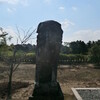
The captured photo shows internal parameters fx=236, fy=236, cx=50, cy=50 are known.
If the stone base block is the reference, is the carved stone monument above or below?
above

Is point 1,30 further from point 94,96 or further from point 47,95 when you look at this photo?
point 47,95

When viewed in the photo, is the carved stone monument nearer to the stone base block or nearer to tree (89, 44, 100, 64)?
the stone base block

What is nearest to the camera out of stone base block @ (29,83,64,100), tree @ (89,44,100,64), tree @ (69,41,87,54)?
stone base block @ (29,83,64,100)

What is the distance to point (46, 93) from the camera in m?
6.45

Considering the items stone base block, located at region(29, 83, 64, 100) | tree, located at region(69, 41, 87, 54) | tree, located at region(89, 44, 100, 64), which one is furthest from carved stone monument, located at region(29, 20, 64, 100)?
tree, located at region(69, 41, 87, 54)

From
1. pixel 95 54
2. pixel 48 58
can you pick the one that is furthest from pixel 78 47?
pixel 48 58

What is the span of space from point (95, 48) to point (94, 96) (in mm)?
24372

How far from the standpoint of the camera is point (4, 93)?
13203mm

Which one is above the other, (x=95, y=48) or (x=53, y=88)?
(x=95, y=48)

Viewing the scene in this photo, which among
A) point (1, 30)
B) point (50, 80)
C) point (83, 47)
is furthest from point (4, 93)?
point (83, 47)

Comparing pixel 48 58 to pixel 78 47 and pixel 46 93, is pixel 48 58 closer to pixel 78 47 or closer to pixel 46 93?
pixel 46 93

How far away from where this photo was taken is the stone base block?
637 centimetres

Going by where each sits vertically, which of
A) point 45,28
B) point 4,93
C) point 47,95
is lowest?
point 4,93

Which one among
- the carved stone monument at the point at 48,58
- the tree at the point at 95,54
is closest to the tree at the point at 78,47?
the tree at the point at 95,54
